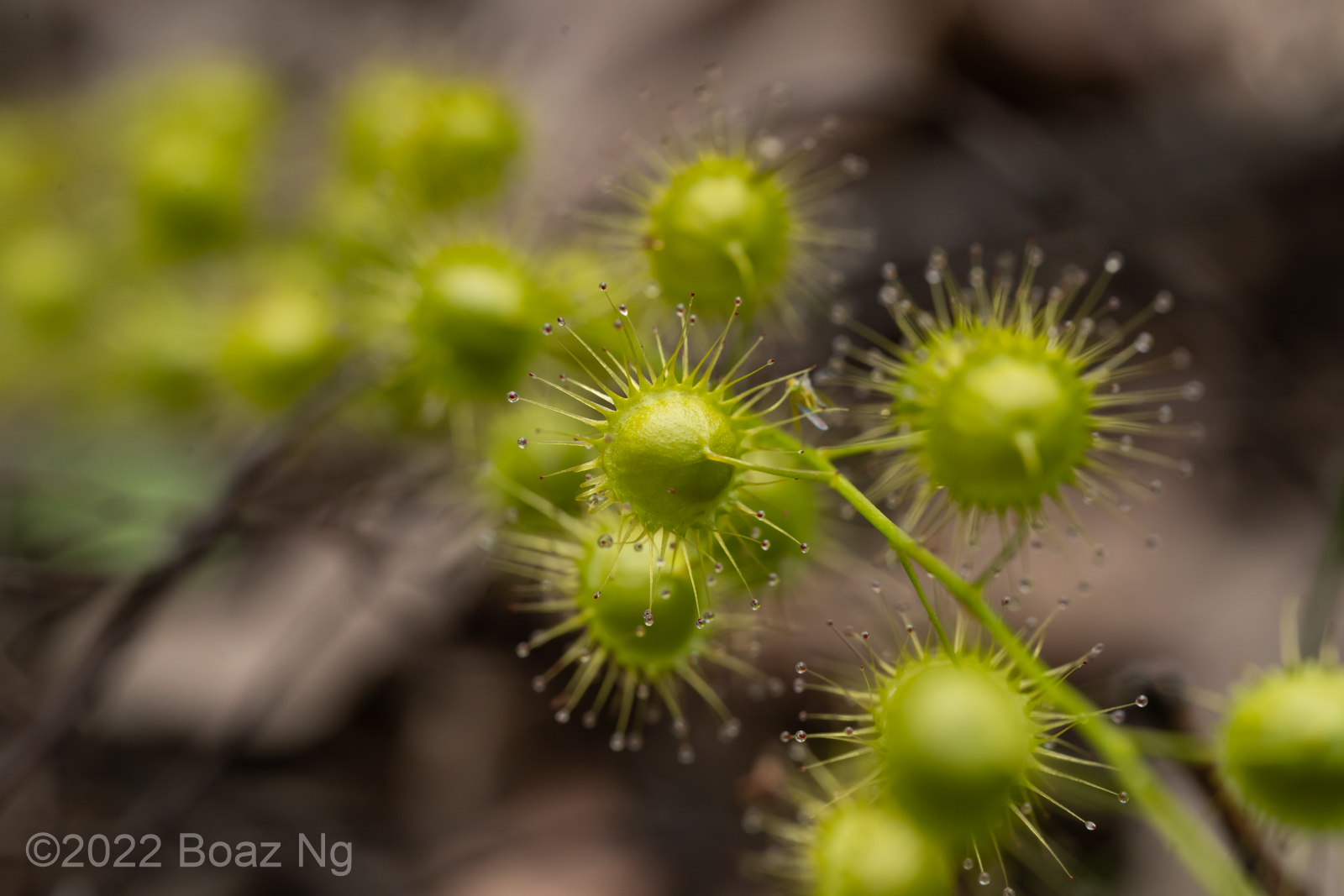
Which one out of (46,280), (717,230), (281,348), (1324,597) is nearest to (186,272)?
(46,280)

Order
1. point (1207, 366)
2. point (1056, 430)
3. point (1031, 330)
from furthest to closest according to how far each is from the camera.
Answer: point (1207, 366) → point (1031, 330) → point (1056, 430)

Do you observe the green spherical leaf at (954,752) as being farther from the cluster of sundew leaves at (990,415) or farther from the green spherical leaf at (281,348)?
the green spherical leaf at (281,348)

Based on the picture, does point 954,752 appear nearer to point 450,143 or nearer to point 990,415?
point 990,415

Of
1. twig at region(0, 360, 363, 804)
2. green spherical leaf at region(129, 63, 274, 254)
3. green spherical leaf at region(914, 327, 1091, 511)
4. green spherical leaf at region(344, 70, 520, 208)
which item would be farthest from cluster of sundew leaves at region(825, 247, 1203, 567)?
green spherical leaf at region(129, 63, 274, 254)

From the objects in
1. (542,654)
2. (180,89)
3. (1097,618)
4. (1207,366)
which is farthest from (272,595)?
(1207,366)

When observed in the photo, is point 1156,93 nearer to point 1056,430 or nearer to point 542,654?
point 1056,430

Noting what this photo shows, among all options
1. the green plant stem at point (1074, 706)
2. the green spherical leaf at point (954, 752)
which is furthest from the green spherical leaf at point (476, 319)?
the green spherical leaf at point (954, 752)
